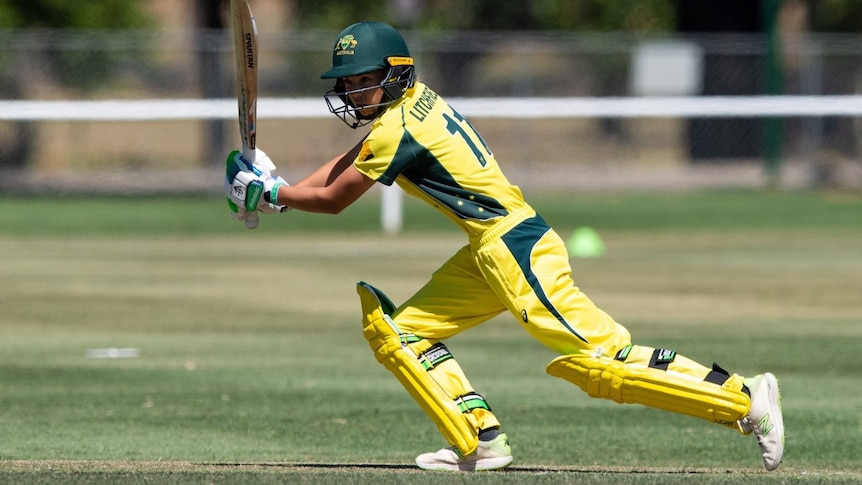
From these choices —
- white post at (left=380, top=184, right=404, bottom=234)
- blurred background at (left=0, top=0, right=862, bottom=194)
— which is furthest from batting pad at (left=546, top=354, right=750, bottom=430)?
blurred background at (left=0, top=0, right=862, bottom=194)

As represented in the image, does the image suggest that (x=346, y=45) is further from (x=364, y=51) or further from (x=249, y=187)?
(x=249, y=187)

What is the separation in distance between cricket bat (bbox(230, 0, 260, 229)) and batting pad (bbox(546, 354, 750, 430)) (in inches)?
64.9

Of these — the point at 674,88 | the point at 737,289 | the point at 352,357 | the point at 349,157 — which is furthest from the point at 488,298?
the point at 674,88

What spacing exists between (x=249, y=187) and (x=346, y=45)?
71 centimetres

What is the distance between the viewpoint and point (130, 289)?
14.0 meters

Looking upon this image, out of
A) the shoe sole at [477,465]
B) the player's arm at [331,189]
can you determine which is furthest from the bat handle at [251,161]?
the shoe sole at [477,465]

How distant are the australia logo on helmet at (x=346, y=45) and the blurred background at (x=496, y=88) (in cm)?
1703

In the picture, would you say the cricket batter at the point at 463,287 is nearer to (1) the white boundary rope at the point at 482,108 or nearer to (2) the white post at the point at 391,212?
(1) the white boundary rope at the point at 482,108

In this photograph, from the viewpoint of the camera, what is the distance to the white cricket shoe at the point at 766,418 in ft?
19.3

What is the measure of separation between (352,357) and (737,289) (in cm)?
500

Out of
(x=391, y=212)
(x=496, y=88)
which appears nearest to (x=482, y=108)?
(x=391, y=212)

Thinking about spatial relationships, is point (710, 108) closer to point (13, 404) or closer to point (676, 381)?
point (13, 404)

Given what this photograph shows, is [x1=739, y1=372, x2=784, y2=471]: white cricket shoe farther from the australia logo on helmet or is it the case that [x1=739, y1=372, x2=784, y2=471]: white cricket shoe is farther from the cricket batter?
the australia logo on helmet

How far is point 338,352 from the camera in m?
10.5
